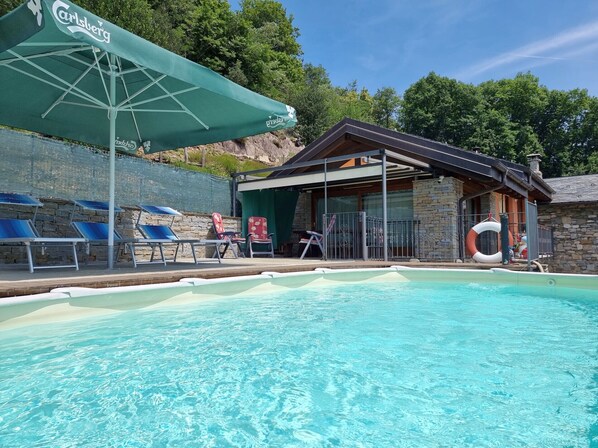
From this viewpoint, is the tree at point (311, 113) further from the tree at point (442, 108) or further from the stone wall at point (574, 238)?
the stone wall at point (574, 238)

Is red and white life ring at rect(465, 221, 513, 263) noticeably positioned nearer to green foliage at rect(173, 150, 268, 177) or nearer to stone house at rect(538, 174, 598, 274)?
stone house at rect(538, 174, 598, 274)

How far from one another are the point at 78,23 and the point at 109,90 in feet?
9.54

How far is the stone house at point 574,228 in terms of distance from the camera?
12.5 meters

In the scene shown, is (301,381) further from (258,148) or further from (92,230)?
(258,148)

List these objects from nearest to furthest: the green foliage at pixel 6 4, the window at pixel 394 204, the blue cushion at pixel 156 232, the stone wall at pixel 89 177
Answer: the blue cushion at pixel 156 232
the stone wall at pixel 89 177
the window at pixel 394 204
the green foliage at pixel 6 4

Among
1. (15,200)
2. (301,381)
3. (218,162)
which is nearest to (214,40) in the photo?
(218,162)

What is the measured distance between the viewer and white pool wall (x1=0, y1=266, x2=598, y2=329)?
3450 mm

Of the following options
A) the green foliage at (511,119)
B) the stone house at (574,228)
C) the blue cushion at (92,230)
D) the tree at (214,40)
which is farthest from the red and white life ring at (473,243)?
the green foliage at (511,119)

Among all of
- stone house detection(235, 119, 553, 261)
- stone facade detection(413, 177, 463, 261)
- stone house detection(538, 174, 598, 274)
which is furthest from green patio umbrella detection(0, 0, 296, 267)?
stone house detection(538, 174, 598, 274)

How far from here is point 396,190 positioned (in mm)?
11766

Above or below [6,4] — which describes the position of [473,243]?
below

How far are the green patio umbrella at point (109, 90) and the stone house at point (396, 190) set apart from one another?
3.43 metres

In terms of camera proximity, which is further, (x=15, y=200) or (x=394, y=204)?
(x=394, y=204)

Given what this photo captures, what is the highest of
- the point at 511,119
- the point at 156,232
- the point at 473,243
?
the point at 511,119
